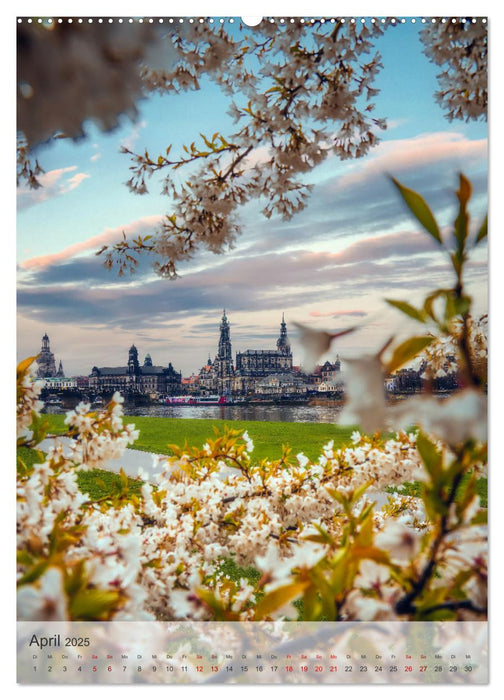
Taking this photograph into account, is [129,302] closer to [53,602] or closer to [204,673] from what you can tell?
[53,602]

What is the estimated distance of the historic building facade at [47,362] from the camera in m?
1.40

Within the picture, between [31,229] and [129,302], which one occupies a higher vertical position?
[31,229]

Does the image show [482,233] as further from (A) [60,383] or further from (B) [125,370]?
(A) [60,383]

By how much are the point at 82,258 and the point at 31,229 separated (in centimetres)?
16

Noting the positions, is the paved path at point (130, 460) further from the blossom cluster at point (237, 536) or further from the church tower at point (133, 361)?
the church tower at point (133, 361)

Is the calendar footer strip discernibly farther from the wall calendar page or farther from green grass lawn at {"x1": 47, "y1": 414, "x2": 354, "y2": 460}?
green grass lawn at {"x1": 47, "y1": 414, "x2": 354, "y2": 460}

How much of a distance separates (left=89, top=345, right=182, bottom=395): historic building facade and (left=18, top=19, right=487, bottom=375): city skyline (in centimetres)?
3

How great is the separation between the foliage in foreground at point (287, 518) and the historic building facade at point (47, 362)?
0.04 m

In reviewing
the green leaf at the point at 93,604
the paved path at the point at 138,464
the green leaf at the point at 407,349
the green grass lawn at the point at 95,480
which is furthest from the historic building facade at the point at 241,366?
the green leaf at the point at 93,604

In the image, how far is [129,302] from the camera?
1442 millimetres

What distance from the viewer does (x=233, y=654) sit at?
4.35ft

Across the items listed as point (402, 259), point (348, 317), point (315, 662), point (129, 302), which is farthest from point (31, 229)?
point (315, 662)

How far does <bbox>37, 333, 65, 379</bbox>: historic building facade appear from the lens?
140 cm

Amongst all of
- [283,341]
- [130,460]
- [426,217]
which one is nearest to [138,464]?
[130,460]
